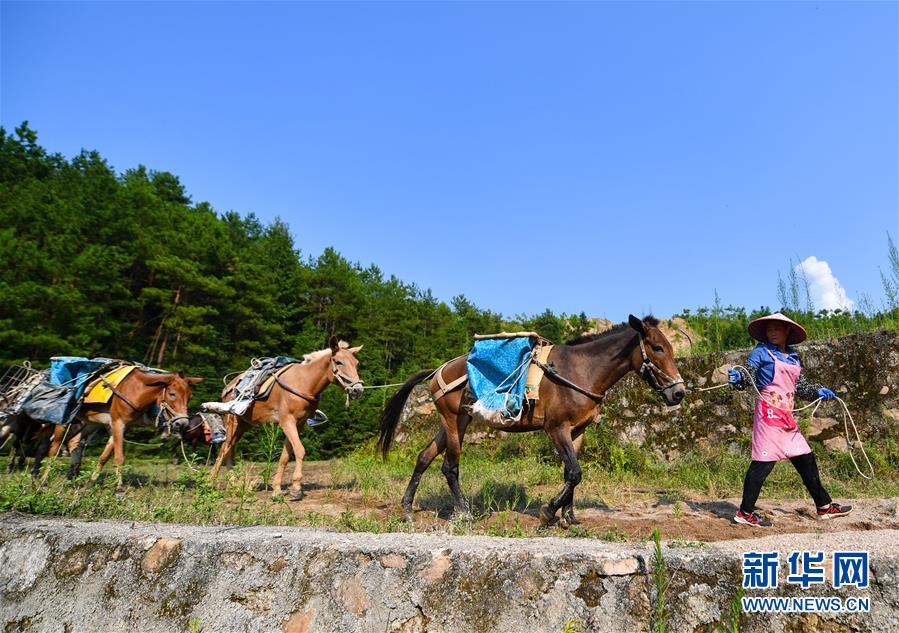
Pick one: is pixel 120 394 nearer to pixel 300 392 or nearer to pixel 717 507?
pixel 300 392

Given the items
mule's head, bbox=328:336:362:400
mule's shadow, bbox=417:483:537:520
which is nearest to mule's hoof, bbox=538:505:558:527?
mule's shadow, bbox=417:483:537:520

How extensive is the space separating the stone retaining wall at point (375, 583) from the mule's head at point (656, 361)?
1.83 m

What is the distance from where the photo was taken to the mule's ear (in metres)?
4.70

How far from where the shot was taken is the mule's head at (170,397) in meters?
7.58

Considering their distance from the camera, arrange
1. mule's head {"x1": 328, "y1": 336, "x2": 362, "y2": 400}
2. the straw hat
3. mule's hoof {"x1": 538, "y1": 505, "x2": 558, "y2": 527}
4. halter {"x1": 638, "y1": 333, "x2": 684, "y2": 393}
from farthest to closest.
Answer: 1. mule's head {"x1": 328, "y1": 336, "x2": 362, "y2": 400}
2. halter {"x1": 638, "y1": 333, "x2": 684, "y2": 393}
3. the straw hat
4. mule's hoof {"x1": 538, "y1": 505, "x2": 558, "y2": 527}

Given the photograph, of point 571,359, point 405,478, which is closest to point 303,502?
point 405,478

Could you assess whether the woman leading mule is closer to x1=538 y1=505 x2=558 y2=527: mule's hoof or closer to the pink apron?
the pink apron

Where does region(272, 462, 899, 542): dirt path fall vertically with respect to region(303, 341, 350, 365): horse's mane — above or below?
below

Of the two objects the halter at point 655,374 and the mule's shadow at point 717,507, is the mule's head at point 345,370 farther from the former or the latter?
the mule's shadow at point 717,507

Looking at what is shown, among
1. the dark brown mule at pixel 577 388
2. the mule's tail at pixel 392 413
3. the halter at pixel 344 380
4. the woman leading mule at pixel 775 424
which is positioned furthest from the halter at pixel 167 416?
the woman leading mule at pixel 775 424

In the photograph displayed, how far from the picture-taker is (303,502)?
6.01m

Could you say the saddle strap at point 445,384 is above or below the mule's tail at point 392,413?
above

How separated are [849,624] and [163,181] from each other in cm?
4040

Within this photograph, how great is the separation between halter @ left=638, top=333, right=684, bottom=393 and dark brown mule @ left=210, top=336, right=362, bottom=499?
370 centimetres
